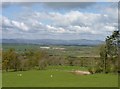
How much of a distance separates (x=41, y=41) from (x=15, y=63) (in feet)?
281

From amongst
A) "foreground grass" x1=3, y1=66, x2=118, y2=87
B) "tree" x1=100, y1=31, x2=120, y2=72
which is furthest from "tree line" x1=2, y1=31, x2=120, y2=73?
"foreground grass" x1=3, y1=66, x2=118, y2=87

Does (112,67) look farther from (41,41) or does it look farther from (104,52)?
(41,41)

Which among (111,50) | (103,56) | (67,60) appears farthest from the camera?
(67,60)

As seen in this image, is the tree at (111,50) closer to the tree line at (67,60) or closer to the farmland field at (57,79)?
the tree line at (67,60)

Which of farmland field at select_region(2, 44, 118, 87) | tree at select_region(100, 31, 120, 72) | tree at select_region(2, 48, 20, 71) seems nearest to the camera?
farmland field at select_region(2, 44, 118, 87)

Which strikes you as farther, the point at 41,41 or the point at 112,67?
the point at 41,41

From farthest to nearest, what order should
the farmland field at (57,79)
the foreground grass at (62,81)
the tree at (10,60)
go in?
the tree at (10,60), the farmland field at (57,79), the foreground grass at (62,81)

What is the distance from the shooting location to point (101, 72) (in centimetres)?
6069

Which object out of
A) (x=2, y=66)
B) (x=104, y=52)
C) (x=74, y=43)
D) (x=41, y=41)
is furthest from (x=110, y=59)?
(x=74, y=43)

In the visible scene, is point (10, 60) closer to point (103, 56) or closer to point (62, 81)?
point (103, 56)

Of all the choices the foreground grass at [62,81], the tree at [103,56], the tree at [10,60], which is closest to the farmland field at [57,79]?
the foreground grass at [62,81]

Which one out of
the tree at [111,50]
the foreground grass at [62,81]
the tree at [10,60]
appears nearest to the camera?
the foreground grass at [62,81]

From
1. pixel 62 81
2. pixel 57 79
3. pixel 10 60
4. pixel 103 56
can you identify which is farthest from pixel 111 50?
pixel 10 60

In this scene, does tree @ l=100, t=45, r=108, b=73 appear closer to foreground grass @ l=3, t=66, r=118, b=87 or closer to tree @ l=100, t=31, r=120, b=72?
tree @ l=100, t=31, r=120, b=72
